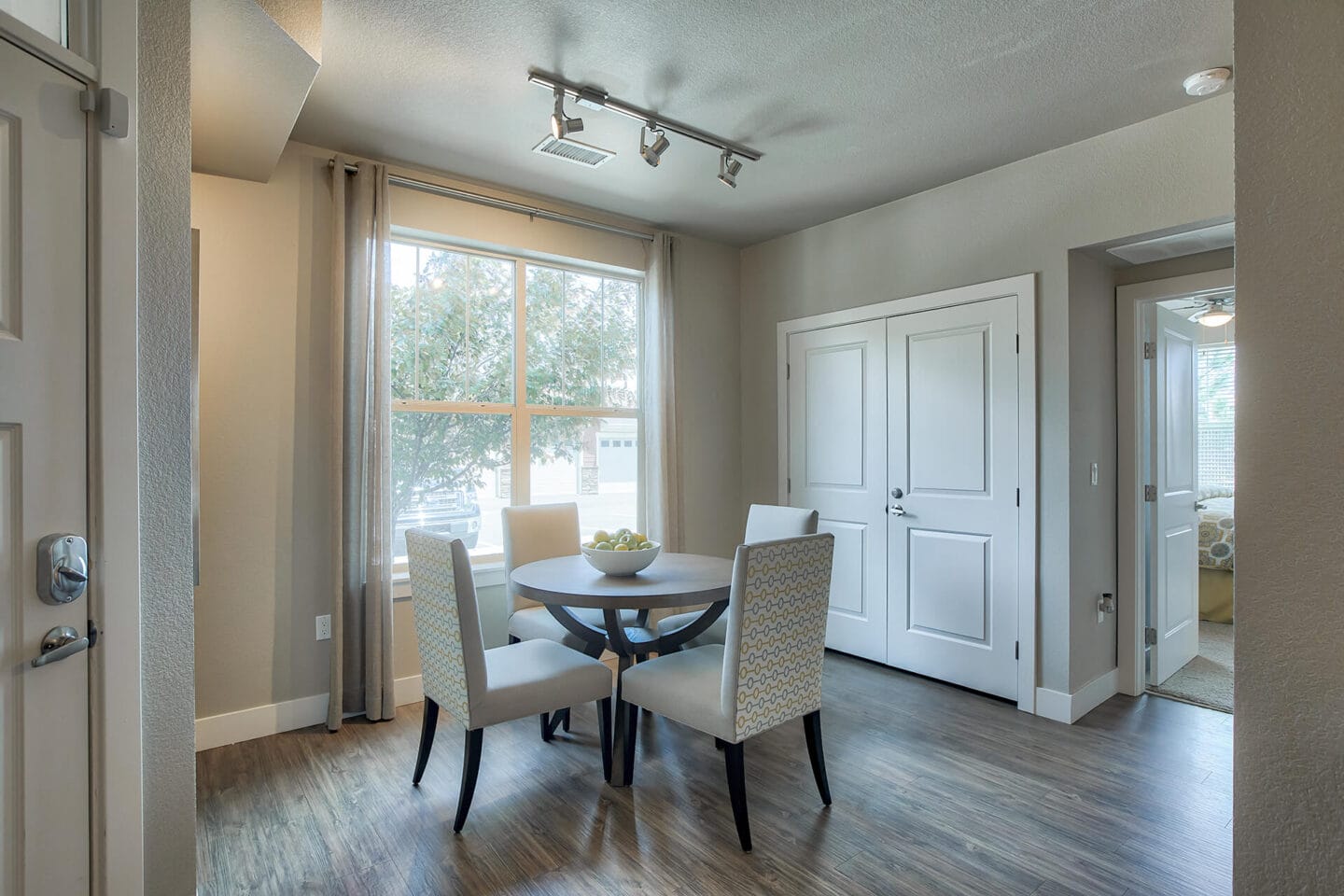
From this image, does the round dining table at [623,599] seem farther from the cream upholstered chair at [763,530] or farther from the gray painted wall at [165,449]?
the gray painted wall at [165,449]

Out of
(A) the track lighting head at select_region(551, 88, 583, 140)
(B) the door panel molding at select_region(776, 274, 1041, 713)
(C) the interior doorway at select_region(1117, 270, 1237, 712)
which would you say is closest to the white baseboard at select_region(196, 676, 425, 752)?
(A) the track lighting head at select_region(551, 88, 583, 140)

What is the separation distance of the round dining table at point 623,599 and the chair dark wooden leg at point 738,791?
447mm

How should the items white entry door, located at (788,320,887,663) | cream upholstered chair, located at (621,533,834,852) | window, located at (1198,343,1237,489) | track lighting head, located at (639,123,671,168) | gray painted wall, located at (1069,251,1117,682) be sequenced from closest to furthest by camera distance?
cream upholstered chair, located at (621,533,834,852) < track lighting head, located at (639,123,671,168) < gray painted wall, located at (1069,251,1117,682) < white entry door, located at (788,320,887,663) < window, located at (1198,343,1237,489)

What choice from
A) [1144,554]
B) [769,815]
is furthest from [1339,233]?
[1144,554]

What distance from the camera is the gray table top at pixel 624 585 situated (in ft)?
7.26

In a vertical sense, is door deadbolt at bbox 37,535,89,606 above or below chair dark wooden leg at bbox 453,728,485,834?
above

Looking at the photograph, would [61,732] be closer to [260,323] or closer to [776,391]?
[260,323]

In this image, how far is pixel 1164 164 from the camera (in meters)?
2.72

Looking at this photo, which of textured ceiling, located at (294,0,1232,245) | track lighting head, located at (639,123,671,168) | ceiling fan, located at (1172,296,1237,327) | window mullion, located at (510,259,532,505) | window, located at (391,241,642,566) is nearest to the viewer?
textured ceiling, located at (294,0,1232,245)

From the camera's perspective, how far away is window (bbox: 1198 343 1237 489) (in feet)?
17.7

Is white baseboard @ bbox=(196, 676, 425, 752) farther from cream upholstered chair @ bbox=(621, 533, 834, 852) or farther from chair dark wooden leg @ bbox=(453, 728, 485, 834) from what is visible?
cream upholstered chair @ bbox=(621, 533, 834, 852)

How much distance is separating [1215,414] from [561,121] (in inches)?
228

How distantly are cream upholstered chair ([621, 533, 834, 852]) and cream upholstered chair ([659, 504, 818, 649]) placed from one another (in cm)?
49

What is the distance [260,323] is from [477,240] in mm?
1109
